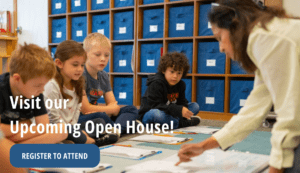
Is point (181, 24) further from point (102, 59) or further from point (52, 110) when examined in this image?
point (52, 110)

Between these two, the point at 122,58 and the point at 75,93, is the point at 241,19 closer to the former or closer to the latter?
the point at 75,93

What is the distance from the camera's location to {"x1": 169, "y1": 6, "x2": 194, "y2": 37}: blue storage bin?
290 centimetres

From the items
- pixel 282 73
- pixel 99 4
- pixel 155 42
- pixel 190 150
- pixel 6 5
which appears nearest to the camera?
pixel 282 73

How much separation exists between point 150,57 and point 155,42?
24 cm

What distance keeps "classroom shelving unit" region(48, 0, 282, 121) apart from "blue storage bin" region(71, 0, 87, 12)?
0.01 m

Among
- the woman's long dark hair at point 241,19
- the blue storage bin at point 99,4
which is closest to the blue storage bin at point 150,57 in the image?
the blue storage bin at point 99,4

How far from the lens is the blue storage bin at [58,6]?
367cm

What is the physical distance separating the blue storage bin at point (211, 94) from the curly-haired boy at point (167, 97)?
0.72 metres

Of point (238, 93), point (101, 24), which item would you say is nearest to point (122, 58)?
point (101, 24)

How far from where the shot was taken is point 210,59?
9.26 feet

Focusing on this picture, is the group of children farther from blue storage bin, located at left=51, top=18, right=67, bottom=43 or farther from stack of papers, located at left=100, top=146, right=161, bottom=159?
blue storage bin, located at left=51, top=18, right=67, bottom=43

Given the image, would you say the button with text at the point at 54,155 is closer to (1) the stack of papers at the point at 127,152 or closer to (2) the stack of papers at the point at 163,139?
(1) the stack of papers at the point at 127,152

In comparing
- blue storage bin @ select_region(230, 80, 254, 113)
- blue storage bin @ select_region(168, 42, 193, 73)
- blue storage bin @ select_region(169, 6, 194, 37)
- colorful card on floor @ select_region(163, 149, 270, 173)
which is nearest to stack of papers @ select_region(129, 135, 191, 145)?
colorful card on floor @ select_region(163, 149, 270, 173)

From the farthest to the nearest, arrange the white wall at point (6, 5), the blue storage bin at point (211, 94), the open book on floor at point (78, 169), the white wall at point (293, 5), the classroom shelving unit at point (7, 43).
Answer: the white wall at point (6, 5) < the classroom shelving unit at point (7, 43) < the blue storage bin at point (211, 94) < the white wall at point (293, 5) < the open book on floor at point (78, 169)
